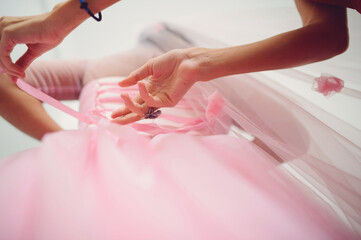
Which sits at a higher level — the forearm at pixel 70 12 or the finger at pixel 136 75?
the forearm at pixel 70 12

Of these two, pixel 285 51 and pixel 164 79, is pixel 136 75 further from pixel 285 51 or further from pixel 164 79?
pixel 285 51

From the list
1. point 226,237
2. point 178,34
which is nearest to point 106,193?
point 226,237

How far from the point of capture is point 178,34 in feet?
2.64

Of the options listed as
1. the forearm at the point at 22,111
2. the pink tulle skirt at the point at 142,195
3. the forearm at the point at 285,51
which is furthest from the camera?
the forearm at the point at 22,111

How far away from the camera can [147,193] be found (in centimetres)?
28

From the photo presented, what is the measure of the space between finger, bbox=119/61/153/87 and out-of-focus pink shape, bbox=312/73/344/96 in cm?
38

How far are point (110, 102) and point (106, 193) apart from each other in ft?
1.27

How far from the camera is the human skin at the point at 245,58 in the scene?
0.38 meters

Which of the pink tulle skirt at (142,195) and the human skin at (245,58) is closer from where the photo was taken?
the pink tulle skirt at (142,195)

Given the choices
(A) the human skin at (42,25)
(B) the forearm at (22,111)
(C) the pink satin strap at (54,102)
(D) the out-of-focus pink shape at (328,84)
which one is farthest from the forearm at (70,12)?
(D) the out-of-focus pink shape at (328,84)

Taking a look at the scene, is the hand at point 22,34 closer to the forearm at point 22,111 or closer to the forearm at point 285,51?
the forearm at point 22,111

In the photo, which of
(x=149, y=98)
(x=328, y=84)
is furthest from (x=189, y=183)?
(x=328, y=84)

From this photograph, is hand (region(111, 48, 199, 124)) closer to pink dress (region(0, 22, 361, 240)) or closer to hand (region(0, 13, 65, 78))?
pink dress (region(0, 22, 361, 240))

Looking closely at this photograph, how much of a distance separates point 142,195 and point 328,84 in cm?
44
